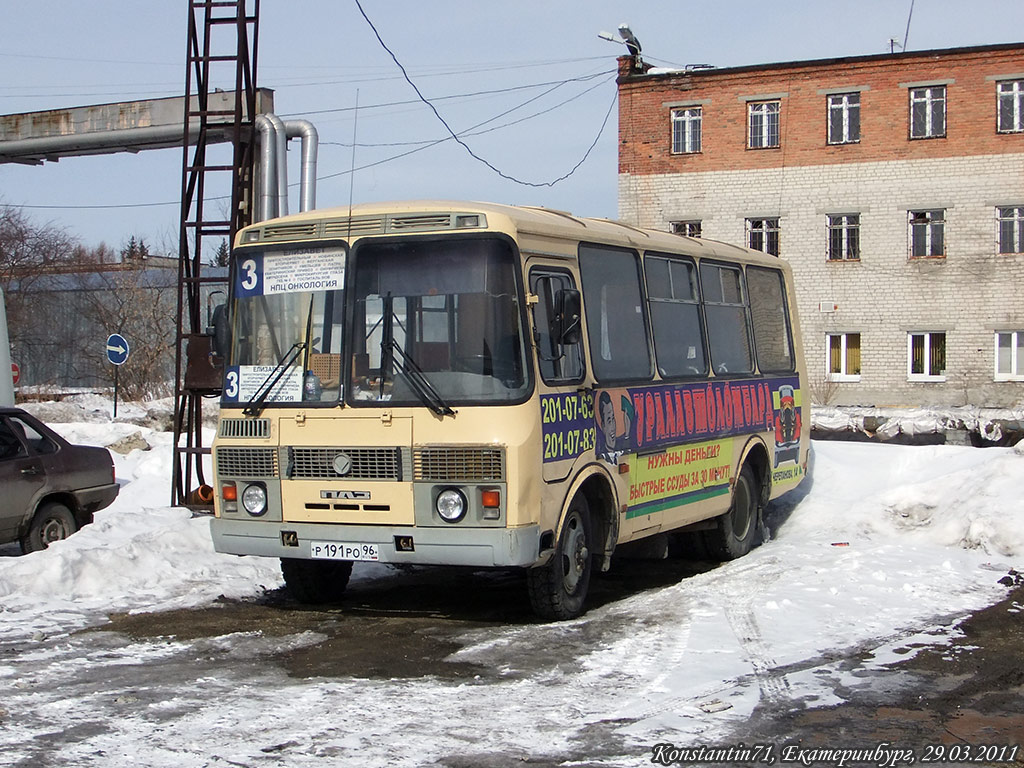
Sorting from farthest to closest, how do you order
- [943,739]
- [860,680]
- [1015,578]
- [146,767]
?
[1015,578] → [860,680] → [943,739] → [146,767]

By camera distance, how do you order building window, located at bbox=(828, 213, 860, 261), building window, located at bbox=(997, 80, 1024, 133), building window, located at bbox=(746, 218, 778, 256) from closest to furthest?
building window, located at bbox=(997, 80, 1024, 133) → building window, located at bbox=(828, 213, 860, 261) → building window, located at bbox=(746, 218, 778, 256)

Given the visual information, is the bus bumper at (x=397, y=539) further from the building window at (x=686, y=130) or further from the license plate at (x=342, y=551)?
the building window at (x=686, y=130)

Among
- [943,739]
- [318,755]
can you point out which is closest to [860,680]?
[943,739]

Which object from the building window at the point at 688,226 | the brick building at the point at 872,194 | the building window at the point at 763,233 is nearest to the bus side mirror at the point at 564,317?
the brick building at the point at 872,194

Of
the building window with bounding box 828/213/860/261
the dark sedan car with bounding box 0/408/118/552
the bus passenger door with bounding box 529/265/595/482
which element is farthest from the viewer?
the building window with bounding box 828/213/860/261

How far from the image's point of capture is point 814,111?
135ft

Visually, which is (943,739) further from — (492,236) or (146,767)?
(492,236)

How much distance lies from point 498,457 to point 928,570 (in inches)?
164

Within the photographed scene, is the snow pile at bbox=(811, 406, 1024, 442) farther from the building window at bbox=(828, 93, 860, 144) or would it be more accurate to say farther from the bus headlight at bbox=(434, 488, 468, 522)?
the bus headlight at bbox=(434, 488, 468, 522)

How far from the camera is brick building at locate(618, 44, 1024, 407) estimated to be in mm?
39375

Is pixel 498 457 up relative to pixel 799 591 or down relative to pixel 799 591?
up

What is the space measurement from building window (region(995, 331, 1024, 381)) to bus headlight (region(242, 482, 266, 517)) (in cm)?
3448

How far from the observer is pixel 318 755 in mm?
5688

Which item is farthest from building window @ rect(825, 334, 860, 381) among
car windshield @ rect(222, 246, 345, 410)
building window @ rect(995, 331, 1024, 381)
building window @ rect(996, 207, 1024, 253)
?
car windshield @ rect(222, 246, 345, 410)
